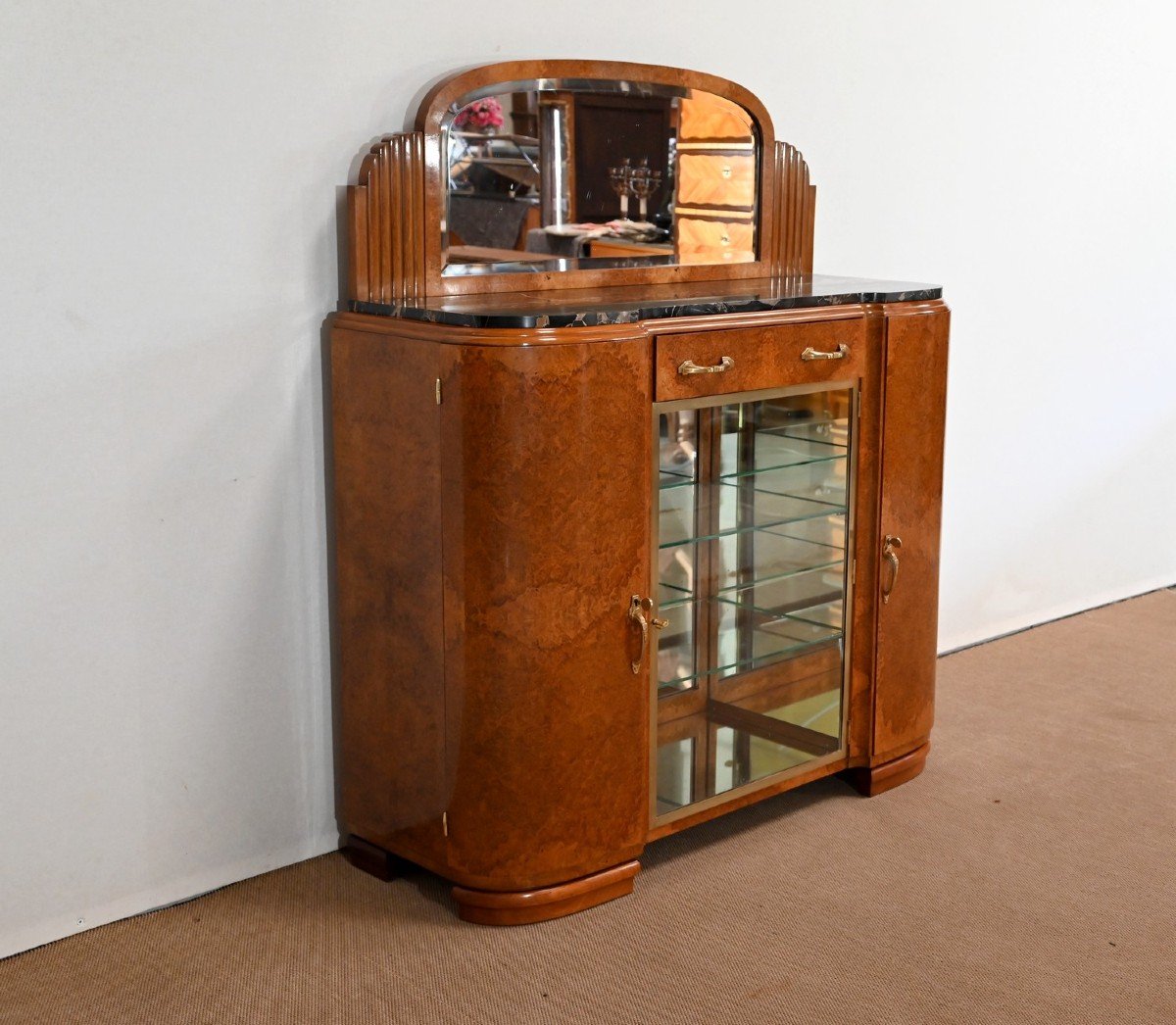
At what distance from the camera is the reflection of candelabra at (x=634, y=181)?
2977 millimetres

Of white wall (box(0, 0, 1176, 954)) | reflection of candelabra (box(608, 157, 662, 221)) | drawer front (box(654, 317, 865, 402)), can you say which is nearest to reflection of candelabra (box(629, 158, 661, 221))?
reflection of candelabra (box(608, 157, 662, 221))

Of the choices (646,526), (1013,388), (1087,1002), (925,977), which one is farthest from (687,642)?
(1013,388)

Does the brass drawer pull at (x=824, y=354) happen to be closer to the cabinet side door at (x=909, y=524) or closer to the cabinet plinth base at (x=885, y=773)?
the cabinet side door at (x=909, y=524)

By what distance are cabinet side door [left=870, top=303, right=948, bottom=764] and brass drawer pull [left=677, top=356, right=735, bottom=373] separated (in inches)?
17.9

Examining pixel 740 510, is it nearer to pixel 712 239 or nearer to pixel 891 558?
pixel 891 558

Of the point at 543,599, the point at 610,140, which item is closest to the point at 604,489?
the point at 543,599

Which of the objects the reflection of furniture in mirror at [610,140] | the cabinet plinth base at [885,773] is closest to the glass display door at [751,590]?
the cabinet plinth base at [885,773]

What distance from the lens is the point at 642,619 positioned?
2.59 meters

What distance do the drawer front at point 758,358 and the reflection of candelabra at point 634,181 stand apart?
18.7 inches

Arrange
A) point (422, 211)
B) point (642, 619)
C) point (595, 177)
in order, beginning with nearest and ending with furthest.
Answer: point (642, 619), point (422, 211), point (595, 177)

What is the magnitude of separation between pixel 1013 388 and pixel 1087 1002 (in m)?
2.20

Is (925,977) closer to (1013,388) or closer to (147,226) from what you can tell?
(147,226)

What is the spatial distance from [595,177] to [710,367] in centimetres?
56

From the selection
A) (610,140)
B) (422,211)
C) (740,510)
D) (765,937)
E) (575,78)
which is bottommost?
(765,937)
